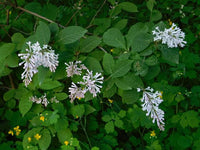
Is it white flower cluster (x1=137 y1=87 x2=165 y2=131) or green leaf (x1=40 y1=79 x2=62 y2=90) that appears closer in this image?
white flower cluster (x1=137 y1=87 x2=165 y2=131)

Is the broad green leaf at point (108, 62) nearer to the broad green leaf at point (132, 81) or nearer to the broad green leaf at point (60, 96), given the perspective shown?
the broad green leaf at point (132, 81)

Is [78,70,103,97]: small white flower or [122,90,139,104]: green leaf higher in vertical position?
[78,70,103,97]: small white flower

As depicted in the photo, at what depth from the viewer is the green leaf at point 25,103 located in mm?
1482

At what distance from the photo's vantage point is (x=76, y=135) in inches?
70.6

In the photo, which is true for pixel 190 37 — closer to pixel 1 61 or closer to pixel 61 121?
pixel 61 121

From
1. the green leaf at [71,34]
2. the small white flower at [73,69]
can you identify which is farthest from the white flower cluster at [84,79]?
the green leaf at [71,34]

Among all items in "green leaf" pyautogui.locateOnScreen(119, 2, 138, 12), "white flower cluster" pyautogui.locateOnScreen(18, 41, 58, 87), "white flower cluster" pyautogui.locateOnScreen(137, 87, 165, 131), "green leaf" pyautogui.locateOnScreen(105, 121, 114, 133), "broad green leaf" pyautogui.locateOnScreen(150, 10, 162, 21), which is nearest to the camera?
"white flower cluster" pyautogui.locateOnScreen(18, 41, 58, 87)

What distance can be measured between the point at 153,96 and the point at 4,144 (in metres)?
1.31

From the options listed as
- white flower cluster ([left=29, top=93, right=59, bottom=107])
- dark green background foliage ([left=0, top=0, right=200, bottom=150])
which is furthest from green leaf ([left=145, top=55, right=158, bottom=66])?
white flower cluster ([left=29, top=93, right=59, bottom=107])

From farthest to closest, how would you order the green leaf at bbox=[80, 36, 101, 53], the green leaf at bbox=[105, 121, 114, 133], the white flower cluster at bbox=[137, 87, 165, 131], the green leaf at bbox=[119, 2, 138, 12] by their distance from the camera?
1. the green leaf at bbox=[105, 121, 114, 133]
2. the green leaf at bbox=[119, 2, 138, 12]
3. the green leaf at bbox=[80, 36, 101, 53]
4. the white flower cluster at bbox=[137, 87, 165, 131]

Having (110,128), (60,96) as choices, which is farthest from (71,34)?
(110,128)

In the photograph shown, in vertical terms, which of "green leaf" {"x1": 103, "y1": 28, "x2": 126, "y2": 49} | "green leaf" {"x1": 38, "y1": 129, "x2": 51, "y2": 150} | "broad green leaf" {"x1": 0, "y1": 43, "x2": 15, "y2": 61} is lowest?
"green leaf" {"x1": 38, "y1": 129, "x2": 51, "y2": 150}

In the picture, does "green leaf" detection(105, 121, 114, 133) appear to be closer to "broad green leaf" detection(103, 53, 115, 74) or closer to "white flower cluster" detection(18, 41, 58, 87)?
"broad green leaf" detection(103, 53, 115, 74)

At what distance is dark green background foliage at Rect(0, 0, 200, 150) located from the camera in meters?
0.92
